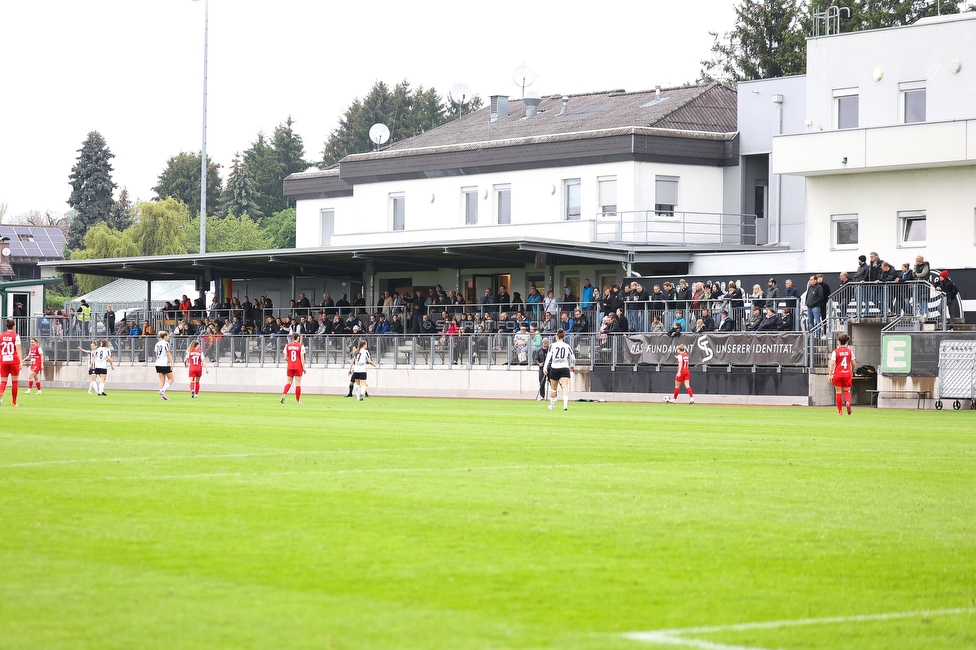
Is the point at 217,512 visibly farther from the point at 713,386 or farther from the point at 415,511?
the point at 713,386

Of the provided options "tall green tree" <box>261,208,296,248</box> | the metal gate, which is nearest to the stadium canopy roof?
the metal gate

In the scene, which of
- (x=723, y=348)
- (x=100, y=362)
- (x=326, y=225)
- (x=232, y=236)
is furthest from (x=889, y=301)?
(x=232, y=236)

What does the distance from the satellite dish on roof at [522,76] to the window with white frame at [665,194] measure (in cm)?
1312

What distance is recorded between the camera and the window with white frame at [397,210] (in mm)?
58031

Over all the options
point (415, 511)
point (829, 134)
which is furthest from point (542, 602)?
point (829, 134)

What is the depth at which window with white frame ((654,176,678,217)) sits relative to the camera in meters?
50.7

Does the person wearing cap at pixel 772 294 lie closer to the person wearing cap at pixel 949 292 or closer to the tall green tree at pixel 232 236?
the person wearing cap at pixel 949 292

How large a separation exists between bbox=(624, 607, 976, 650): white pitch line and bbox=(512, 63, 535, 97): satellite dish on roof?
5607 centimetres

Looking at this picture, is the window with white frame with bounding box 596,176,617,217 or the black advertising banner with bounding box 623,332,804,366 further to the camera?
the window with white frame with bounding box 596,176,617,217

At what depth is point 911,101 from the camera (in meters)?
42.5

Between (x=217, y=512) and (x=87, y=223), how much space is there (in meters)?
110

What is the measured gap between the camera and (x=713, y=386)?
37.1 meters

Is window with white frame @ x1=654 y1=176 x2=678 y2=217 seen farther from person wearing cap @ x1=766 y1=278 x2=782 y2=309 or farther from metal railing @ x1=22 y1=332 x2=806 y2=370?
person wearing cap @ x1=766 y1=278 x2=782 y2=309

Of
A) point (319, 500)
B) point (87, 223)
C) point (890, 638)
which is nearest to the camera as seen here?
point (890, 638)
